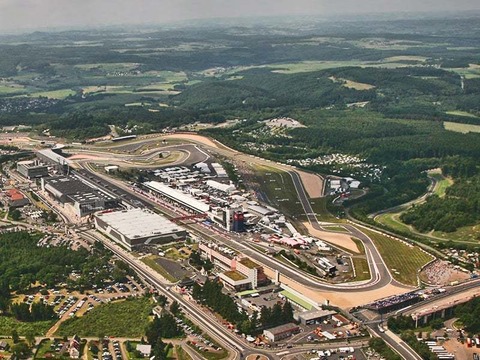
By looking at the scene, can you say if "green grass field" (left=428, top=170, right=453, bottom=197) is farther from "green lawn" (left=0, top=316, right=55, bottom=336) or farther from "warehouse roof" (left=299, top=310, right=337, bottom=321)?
"green lawn" (left=0, top=316, right=55, bottom=336)

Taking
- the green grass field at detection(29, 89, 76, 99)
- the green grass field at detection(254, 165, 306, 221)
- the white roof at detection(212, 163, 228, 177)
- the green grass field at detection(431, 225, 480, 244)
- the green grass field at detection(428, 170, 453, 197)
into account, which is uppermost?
the white roof at detection(212, 163, 228, 177)

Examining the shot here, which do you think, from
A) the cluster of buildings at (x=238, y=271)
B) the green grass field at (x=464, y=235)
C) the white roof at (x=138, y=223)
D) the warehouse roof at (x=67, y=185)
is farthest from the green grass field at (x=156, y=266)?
the green grass field at (x=464, y=235)

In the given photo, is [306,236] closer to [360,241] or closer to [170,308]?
[360,241]

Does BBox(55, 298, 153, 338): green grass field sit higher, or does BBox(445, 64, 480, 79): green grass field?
BBox(55, 298, 153, 338): green grass field

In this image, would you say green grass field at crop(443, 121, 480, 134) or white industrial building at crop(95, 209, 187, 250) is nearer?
white industrial building at crop(95, 209, 187, 250)

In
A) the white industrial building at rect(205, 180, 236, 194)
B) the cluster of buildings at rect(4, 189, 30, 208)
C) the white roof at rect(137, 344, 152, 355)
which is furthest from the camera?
the white industrial building at rect(205, 180, 236, 194)

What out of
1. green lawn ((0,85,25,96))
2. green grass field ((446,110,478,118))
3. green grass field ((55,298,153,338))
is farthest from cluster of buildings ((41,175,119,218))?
green lawn ((0,85,25,96))

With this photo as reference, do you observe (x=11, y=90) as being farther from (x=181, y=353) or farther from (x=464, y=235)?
(x=181, y=353)
